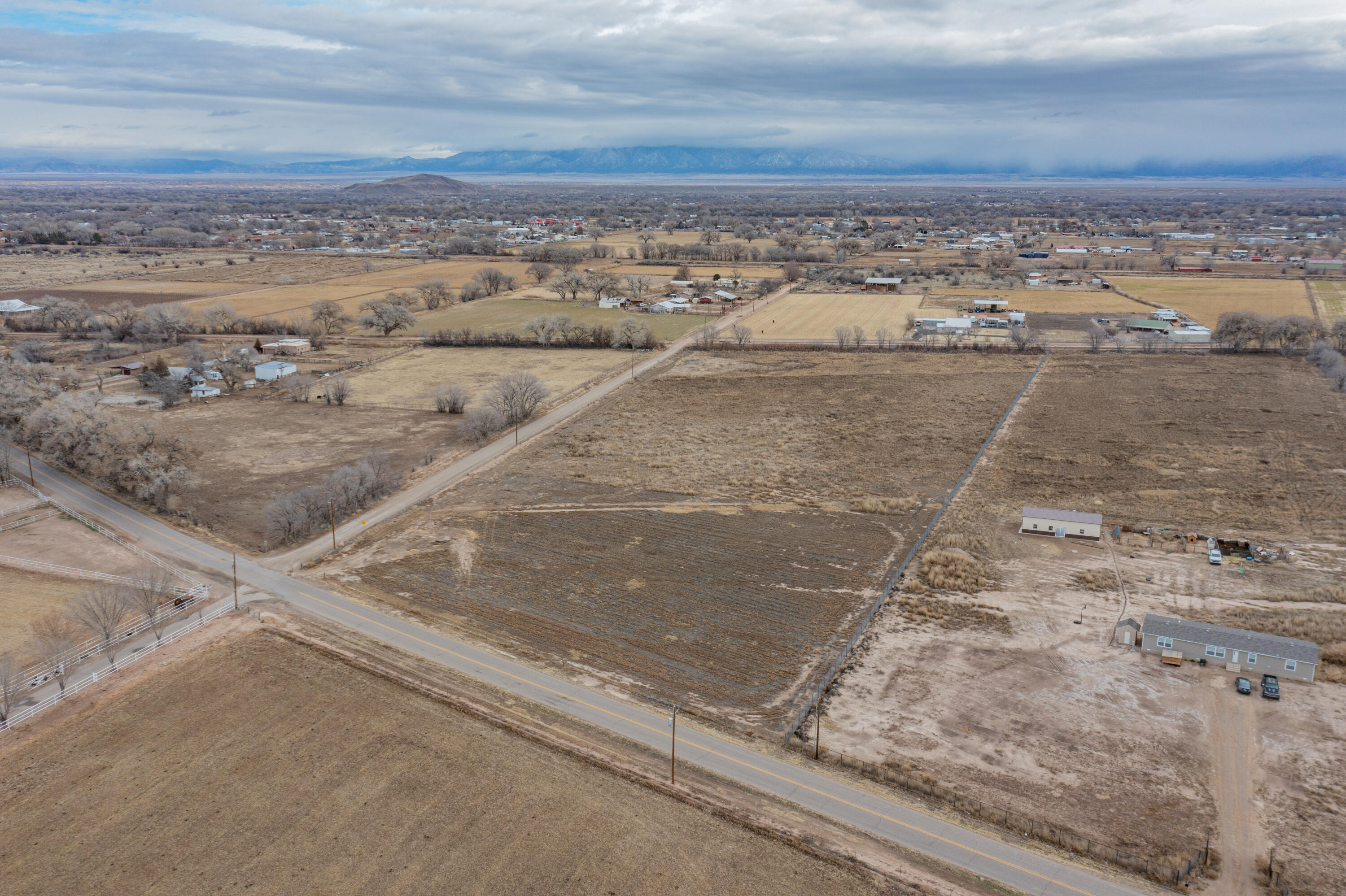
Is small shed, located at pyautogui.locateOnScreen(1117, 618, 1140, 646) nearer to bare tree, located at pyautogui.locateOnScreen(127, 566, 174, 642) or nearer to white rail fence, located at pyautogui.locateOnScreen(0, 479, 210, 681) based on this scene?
bare tree, located at pyautogui.locateOnScreen(127, 566, 174, 642)

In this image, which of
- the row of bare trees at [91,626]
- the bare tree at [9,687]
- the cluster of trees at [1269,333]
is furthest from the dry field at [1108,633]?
the cluster of trees at [1269,333]

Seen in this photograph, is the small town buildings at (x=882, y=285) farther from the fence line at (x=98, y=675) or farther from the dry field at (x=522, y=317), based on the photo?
the fence line at (x=98, y=675)

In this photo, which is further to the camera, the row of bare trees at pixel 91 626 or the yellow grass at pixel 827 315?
the yellow grass at pixel 827 315

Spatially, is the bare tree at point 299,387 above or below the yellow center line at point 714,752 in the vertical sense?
above

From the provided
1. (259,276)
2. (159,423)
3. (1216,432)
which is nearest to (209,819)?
(159,423)

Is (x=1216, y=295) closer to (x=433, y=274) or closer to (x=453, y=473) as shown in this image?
(x=453, y=473)

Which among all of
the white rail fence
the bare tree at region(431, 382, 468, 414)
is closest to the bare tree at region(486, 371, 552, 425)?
the bare tree at region(431, 382, 468, 414)

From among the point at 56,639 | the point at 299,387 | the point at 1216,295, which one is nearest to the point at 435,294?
the point at 299,387
